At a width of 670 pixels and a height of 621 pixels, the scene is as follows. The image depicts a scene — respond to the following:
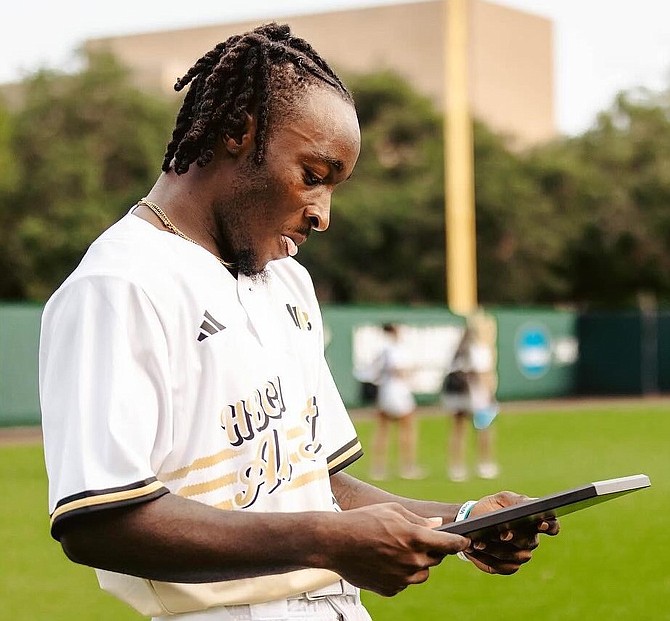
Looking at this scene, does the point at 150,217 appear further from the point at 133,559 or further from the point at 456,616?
the point at 456,616

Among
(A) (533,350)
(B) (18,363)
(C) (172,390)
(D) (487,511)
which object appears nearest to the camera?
(C) (172,390)

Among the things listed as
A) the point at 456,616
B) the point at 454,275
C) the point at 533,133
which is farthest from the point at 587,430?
the point at 533,133

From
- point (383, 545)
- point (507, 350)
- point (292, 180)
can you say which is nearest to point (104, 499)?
point (383, 545)

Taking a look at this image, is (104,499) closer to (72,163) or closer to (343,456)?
(343,456)

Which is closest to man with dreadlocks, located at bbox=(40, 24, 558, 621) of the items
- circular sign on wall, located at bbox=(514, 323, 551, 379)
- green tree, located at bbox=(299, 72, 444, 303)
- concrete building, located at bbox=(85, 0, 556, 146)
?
circular sign on wall, located at bbox=(514, 323, 551, 379)

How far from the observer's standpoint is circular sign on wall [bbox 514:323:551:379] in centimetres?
3234

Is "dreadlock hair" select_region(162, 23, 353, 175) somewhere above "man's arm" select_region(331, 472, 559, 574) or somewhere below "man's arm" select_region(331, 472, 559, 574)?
above

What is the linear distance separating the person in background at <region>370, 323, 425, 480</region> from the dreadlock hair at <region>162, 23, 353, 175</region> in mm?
12853

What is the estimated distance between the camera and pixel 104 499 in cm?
187

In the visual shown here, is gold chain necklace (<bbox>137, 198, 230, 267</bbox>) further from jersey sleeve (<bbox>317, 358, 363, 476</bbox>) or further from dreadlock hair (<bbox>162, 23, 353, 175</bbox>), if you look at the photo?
jersey sleeve (<bbox>317, 358, 363, 476</bbox>)

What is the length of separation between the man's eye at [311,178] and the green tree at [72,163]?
35.9 meters

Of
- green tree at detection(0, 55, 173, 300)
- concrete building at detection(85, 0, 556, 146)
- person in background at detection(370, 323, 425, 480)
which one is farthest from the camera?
concrete building at detection(85, 0, 556, 146)

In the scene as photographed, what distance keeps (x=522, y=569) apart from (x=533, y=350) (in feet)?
79.1

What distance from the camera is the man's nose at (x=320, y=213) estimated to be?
7.25 feet
